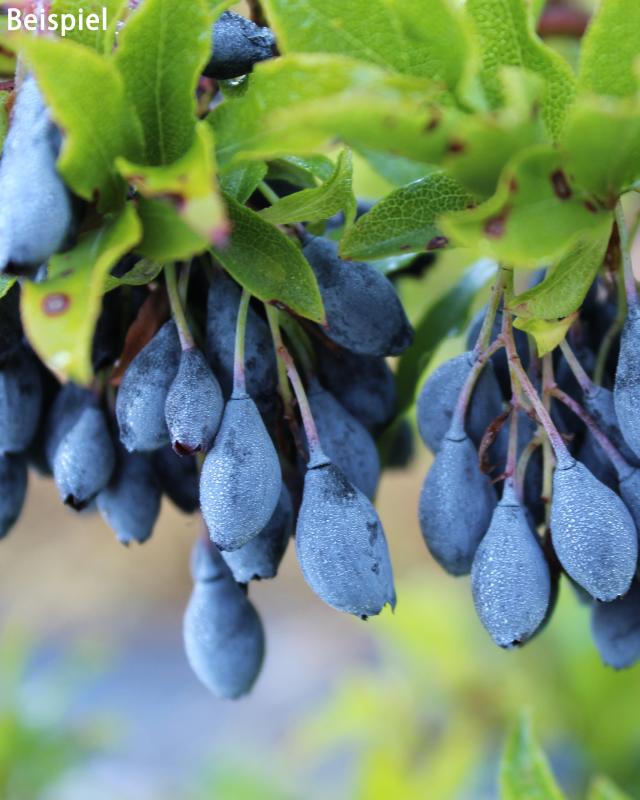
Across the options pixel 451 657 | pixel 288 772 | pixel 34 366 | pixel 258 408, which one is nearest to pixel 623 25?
pixel 258 408

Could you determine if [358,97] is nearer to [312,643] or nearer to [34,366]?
[34,366]

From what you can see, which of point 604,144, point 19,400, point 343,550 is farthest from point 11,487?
point 604,144

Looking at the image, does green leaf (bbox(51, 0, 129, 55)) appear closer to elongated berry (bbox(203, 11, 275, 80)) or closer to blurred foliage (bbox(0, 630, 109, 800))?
elongated berry (bbox(203, 11, 275, 80))

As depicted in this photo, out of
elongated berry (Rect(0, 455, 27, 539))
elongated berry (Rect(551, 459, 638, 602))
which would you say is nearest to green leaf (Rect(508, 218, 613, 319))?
elongated berry (Rect(551, 459, 638, 602))

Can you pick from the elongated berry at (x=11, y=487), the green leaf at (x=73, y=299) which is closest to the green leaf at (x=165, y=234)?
the green leaf at (x=73, y=299)

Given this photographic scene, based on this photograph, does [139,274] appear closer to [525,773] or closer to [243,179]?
[243,179]

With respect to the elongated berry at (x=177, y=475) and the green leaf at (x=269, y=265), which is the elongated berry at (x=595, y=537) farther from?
the elongated berry at (x=177, y=475)
